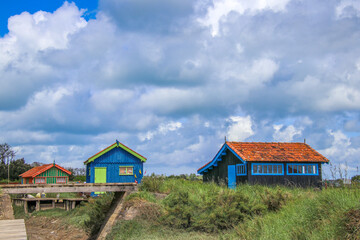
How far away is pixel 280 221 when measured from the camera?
11914 millimetres

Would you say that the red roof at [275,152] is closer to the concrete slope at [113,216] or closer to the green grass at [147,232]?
the concrete slope at [113,216]

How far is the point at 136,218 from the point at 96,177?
57.6 ft

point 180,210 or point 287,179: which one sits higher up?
point 287,179

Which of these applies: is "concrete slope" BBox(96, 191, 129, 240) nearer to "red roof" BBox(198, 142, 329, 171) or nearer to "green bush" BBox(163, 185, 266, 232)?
"green bush" BBox(163, 185, 266, 232)

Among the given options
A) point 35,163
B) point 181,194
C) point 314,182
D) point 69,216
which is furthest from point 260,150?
point 35,163

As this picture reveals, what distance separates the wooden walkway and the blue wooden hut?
2576cm

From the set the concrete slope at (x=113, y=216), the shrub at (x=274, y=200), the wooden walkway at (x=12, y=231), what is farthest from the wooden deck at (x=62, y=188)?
the wooden walkway at (x=12, y=231)

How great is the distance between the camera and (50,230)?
2616 cm

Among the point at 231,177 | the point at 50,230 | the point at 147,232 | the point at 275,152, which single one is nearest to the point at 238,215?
the point at 147,232

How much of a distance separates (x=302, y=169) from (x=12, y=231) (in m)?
20.9

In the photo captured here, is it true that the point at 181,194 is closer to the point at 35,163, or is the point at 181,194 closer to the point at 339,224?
the point at 339,224

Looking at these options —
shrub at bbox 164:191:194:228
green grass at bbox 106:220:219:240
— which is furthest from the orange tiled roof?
green grass at bbox 106:220:219:240

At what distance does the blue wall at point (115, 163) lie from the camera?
3272 centimetres

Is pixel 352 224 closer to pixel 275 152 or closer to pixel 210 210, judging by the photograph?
pixel 210 210
